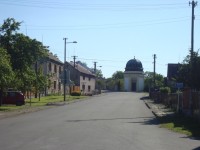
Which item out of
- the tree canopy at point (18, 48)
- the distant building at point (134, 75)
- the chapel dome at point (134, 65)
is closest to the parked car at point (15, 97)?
the tree canopy at point (18, 48)

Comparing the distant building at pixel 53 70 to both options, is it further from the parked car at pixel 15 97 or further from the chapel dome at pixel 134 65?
the chapel dome at pixel 134 65

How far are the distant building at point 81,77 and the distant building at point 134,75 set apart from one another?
50.9 feet

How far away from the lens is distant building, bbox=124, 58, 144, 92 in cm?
14288

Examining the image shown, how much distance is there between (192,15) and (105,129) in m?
18.5

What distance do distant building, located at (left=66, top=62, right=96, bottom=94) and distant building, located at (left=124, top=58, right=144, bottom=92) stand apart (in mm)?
15527

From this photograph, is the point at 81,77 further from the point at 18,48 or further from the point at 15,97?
the point at 18,48

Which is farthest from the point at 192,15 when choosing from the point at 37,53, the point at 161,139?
the point at 161,139

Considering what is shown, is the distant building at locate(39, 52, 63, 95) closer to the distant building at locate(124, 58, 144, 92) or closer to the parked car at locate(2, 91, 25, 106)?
the parked car at locate(2, 91, 25, 106)

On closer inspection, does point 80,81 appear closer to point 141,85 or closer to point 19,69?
point 141,85

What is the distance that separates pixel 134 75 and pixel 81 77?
105ft

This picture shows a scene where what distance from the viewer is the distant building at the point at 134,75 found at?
14288cm

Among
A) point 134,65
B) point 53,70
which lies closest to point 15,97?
point 53,70

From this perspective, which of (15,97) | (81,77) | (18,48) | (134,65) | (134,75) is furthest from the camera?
(134,65)

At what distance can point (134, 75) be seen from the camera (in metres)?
143
